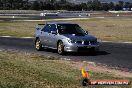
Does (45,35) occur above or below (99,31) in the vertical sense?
above

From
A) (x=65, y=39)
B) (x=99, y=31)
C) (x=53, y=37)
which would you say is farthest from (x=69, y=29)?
(x=99, y=31)

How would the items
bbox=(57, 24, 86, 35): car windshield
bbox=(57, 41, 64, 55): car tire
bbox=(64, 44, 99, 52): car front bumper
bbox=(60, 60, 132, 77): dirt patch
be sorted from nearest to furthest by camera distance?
bbox=(60, 60, 132, 77): dirt patch < bbox=(64, 44, 99, 52): car front bumper < bbox=(57, 41, 64, 55): car tire < bbox=(57, 24, 86, 35): car windshield

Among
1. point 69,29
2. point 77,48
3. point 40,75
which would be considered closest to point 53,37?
point 69,29

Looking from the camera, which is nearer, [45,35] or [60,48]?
[60,48]

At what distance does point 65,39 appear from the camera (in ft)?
64.3

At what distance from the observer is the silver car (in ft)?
63.9

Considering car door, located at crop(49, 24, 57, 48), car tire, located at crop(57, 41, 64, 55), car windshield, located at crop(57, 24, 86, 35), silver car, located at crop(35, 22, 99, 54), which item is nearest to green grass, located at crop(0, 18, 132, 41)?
silver car, located at crop(35, 22, 99, 54)

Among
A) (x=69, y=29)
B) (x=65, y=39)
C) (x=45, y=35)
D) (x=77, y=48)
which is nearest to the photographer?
(x=77, y=48)

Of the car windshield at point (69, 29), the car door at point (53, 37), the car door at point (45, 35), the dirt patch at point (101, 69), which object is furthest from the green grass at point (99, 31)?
the dirt patch at point (101, 69)

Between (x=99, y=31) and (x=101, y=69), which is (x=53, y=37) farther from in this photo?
(x=99, y=31)

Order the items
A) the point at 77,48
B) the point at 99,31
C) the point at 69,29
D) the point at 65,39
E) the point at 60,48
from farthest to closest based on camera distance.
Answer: the point at 99,31
the point at 69,29
the point at 60,48
the point at 65,39
the point at 77,48

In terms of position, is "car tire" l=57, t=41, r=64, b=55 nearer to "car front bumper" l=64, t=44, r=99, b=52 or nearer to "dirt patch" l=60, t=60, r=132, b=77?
"car front bumper" l=64, t=44, r=99, b=52

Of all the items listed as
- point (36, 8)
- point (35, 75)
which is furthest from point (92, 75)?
point (36, 8)

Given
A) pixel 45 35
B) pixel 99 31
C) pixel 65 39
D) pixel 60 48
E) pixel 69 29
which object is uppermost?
pixel 69 29
